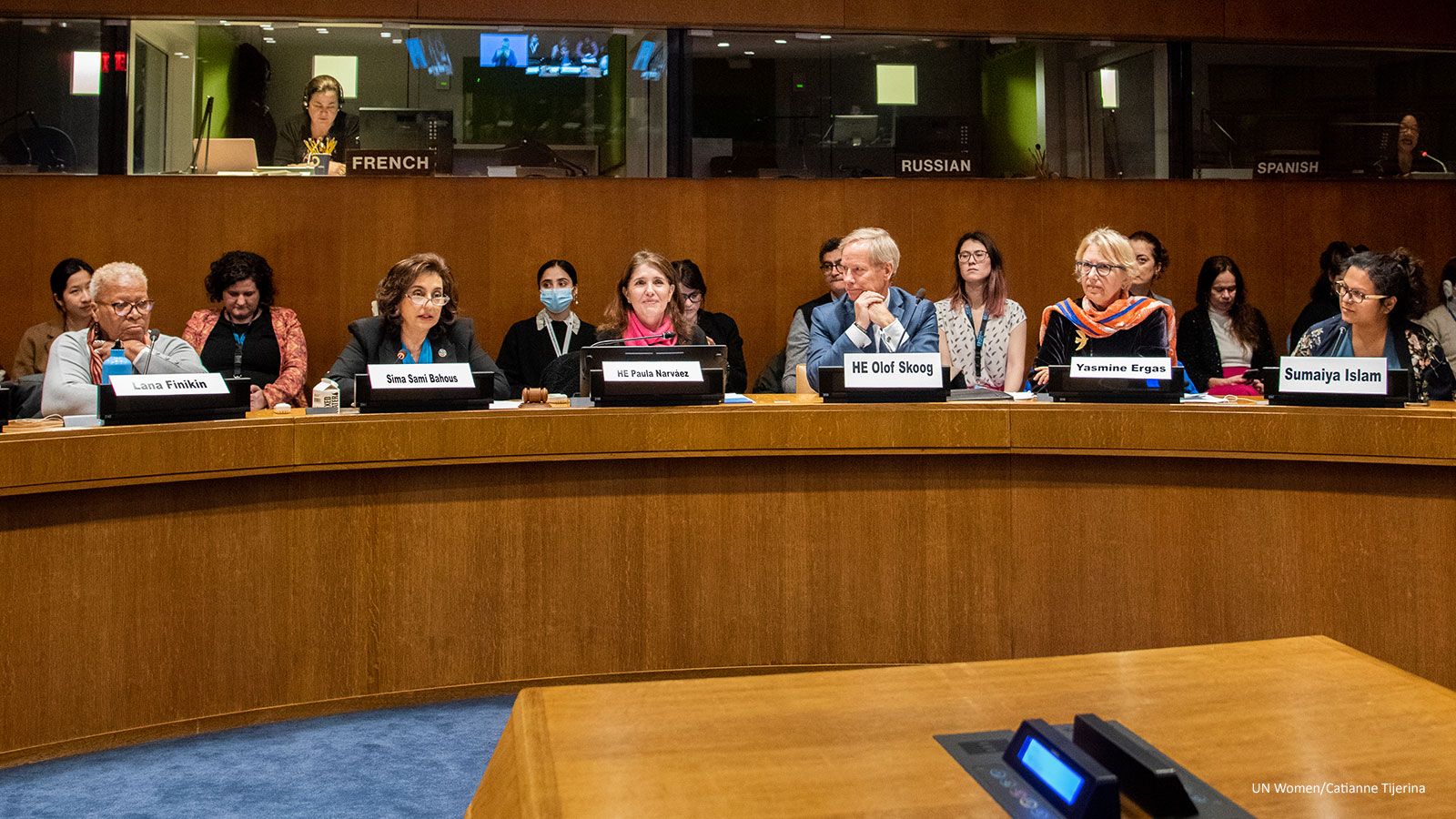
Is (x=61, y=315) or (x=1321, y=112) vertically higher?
(x=1321, y=112)

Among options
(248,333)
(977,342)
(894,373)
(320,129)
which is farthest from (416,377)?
(320,129)

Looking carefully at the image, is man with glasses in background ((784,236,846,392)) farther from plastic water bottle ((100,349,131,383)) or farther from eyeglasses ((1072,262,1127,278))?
plastic water bottle ((100,349,131,383))

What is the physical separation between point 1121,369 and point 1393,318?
0.78 meters

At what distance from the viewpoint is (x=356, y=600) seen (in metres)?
3.10

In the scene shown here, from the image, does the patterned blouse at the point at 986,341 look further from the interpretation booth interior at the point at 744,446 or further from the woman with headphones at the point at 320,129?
the woman with headphones at the point at 320,129

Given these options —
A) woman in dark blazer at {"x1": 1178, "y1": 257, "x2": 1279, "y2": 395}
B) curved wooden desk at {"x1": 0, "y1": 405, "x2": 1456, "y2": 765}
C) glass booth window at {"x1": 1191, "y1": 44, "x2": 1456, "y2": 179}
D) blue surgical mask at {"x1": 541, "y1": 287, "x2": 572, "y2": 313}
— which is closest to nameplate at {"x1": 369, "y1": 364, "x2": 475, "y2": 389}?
curved wooden desk at {"x1": 0, "y1": 405, "x2": 1456, "y2": 765}

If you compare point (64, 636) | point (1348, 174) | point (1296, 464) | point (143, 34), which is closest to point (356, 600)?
point (64, 636)

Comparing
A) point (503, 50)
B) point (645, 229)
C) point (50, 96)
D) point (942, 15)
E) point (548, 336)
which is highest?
point (942, 15)

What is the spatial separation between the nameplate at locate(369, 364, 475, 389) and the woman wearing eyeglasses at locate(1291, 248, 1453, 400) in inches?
95.8

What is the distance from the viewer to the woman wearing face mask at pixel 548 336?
4.97m

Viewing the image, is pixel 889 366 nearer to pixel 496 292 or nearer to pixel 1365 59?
pixel 496 292

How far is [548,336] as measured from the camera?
16.5ft

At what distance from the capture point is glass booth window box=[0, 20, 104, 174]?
17.1 feet

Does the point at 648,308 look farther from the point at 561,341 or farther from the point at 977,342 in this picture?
the point at 977,342
